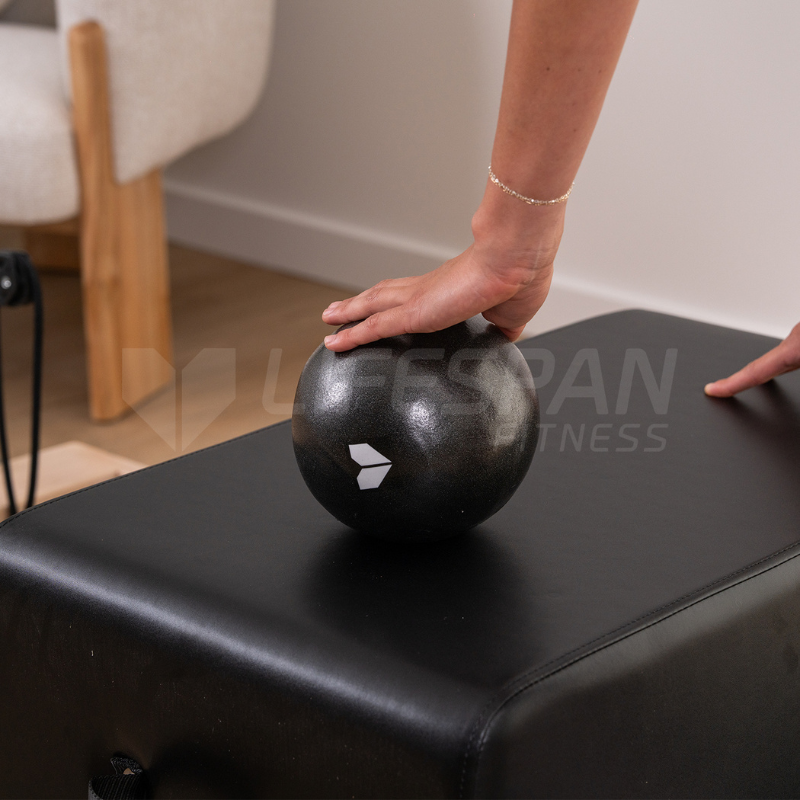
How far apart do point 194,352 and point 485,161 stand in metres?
0.75

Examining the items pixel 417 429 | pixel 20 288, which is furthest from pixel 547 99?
pixel 20 288

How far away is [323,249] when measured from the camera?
2.62 metres

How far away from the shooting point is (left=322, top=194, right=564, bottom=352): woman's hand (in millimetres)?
710

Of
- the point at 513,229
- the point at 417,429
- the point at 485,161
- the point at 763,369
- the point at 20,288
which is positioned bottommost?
the point at 485,161

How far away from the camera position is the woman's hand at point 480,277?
0.71 metres

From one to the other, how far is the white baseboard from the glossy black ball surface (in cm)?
145

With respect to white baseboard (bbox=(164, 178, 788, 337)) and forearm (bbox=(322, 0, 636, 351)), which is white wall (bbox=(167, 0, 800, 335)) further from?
forearm (bbox=(322, 0, 636, 351))

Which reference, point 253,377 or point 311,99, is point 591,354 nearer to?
point 253,377

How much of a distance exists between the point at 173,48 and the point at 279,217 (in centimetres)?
95

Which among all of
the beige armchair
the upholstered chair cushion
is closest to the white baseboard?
the beige armchair

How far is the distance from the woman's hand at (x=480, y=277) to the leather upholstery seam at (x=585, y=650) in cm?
23

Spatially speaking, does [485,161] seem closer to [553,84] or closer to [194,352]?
[194,352]

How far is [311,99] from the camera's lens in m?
2.58

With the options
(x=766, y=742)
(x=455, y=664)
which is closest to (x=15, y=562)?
(x=455, y=664)
